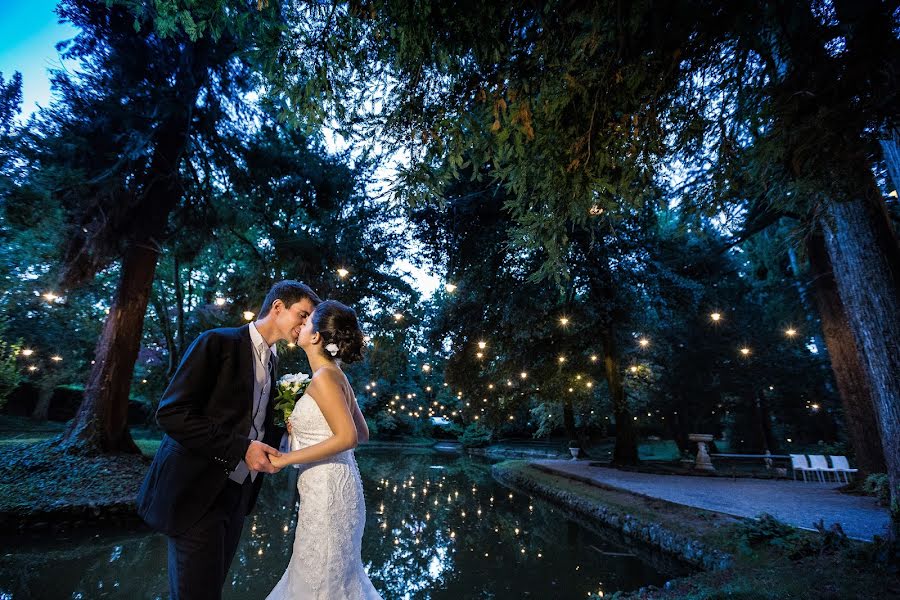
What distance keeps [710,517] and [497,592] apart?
4128 millimetres

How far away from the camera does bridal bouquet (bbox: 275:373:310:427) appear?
9.42ft

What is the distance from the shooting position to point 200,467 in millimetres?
2090

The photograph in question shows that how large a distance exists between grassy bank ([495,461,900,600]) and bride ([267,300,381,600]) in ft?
9.97

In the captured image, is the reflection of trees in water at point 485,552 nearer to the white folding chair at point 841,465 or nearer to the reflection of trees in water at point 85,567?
the reflection of trees in water at point 85,567

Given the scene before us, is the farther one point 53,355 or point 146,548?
point 53,355

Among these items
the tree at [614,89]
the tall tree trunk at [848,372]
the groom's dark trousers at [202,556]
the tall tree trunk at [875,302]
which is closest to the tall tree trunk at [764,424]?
the tall tree trunk at [848,372]

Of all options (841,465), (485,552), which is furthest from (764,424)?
(485,552)

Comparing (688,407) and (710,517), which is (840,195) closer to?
(710,517)

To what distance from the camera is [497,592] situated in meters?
4.33

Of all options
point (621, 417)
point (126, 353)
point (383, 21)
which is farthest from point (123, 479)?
point (621, 417)

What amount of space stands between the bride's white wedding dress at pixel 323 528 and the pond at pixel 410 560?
2115 millimetres

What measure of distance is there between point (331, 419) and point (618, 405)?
45.2 ft

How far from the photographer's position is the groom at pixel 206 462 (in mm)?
2002

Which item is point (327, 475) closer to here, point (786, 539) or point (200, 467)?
point (200, 467)
